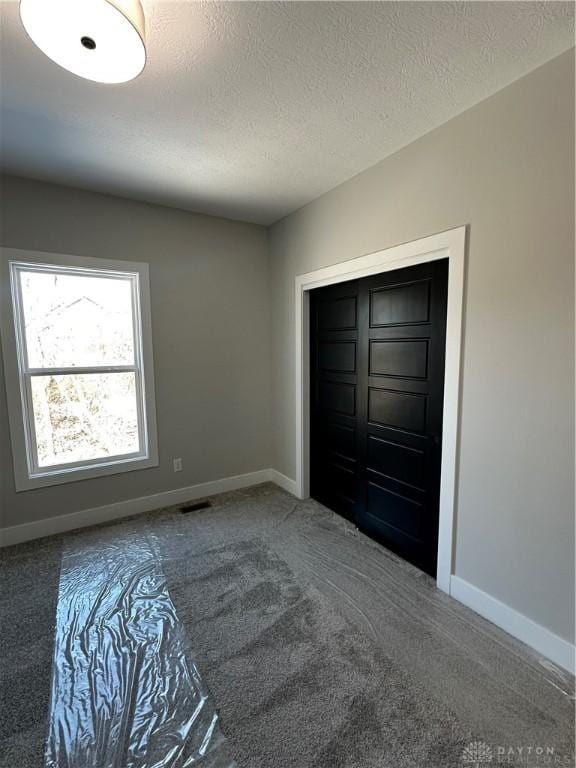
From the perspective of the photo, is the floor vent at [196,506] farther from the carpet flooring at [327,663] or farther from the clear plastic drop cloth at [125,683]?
the clear plastic drop cloth at [125,683]

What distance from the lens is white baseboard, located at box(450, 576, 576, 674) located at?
1.56 m

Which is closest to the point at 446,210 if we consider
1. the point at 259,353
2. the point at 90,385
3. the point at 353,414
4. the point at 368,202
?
the point at 368,202

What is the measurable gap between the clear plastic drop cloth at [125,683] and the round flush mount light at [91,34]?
8.00 feet

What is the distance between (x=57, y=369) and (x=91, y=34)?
2.25 meters

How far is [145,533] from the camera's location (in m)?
2.77

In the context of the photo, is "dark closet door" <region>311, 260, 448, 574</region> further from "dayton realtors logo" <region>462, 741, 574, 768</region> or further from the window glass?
the window glass

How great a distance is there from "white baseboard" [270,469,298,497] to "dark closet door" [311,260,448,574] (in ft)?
1.43

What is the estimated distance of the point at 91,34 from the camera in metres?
1.15

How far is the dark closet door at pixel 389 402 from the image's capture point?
2152 millimetres

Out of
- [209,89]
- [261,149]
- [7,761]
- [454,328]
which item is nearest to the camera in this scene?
[7,761]

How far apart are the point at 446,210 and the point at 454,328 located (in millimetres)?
662

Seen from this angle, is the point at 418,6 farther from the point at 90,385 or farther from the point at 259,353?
the point at 90,385

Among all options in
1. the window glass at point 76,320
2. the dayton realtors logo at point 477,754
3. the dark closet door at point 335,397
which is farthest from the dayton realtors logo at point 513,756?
the window glass at point 76,320

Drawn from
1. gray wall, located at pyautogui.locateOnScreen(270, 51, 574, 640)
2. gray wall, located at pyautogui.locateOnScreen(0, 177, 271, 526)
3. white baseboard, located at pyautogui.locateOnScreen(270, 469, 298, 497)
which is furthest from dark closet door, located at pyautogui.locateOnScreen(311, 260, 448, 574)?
gray wall, located at pyautogui.locateOnScreen(0, 177, 271, 526)
